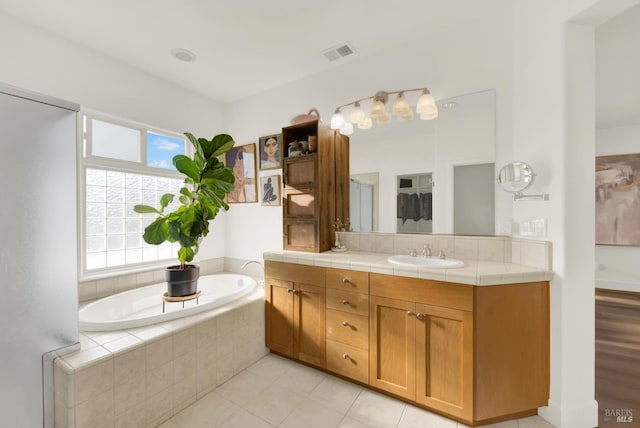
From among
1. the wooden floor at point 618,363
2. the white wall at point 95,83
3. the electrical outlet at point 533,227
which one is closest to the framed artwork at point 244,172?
the white wall at point 95,83

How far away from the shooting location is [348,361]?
178cm

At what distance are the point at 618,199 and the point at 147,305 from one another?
6180mm

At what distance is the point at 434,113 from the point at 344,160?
2.75ft

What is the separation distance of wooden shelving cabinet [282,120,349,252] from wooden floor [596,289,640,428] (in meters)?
2.09

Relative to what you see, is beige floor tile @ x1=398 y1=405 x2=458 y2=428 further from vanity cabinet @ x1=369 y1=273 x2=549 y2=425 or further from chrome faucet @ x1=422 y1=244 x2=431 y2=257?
chrome faucet @ x1=422 y1=244 x2=431 y2=257

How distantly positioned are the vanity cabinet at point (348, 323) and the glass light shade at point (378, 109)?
1.30m

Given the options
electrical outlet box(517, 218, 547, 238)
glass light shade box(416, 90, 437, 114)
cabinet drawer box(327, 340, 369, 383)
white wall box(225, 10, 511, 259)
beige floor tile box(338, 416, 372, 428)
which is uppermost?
white wall box(225, 10, 511, 259)

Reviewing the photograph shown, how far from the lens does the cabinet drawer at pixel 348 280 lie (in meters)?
1.72

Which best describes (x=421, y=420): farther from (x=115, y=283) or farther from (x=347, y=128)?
(x=115, y=283)

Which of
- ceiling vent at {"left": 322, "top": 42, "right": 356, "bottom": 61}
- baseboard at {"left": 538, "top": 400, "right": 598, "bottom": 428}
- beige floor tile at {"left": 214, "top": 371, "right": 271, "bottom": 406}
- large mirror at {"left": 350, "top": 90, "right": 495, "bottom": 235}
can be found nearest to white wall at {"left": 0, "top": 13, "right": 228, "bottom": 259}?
beige floor tile at {"left": 214, "top": 371, "right": 271, "bottom": 406}

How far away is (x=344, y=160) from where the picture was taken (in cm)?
235

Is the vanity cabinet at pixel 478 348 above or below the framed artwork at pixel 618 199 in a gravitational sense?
below

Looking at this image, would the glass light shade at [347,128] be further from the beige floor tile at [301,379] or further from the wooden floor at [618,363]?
the wooden floor at [618,363]

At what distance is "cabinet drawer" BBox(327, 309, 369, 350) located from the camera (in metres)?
1.71
